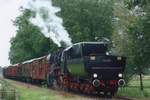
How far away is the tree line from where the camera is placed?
28.5 m

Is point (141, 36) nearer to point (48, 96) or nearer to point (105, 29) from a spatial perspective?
point (48, 96)

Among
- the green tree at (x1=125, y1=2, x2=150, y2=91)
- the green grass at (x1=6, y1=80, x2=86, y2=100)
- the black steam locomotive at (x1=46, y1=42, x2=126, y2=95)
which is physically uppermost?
the green tree at (x1=125, y1=2, x2=150, y2=91)

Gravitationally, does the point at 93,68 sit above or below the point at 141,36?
below

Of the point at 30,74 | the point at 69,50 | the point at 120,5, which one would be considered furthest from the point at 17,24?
the point at 69,50

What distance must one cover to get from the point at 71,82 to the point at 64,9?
17.6m

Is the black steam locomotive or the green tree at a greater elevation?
the green tree

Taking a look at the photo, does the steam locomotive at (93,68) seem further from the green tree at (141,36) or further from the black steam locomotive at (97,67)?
the green tree at (141,36)

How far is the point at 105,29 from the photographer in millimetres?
51969

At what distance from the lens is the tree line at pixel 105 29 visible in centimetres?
2849

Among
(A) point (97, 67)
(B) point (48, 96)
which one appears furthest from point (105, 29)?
(A) point (97, 67)

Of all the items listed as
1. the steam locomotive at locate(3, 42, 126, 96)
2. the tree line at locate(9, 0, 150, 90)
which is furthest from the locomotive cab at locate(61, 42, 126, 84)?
the tree line at locate(9, 0, 150, 90)

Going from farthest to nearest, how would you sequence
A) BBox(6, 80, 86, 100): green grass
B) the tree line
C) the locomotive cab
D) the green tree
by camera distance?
the locomotive cab
BBox(6, 80, 86, 100): green grass
the tree line
the green tree

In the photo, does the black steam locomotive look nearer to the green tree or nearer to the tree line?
the green tree

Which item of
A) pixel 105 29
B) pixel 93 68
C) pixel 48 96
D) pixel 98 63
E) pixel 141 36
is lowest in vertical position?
pixel 48 96
